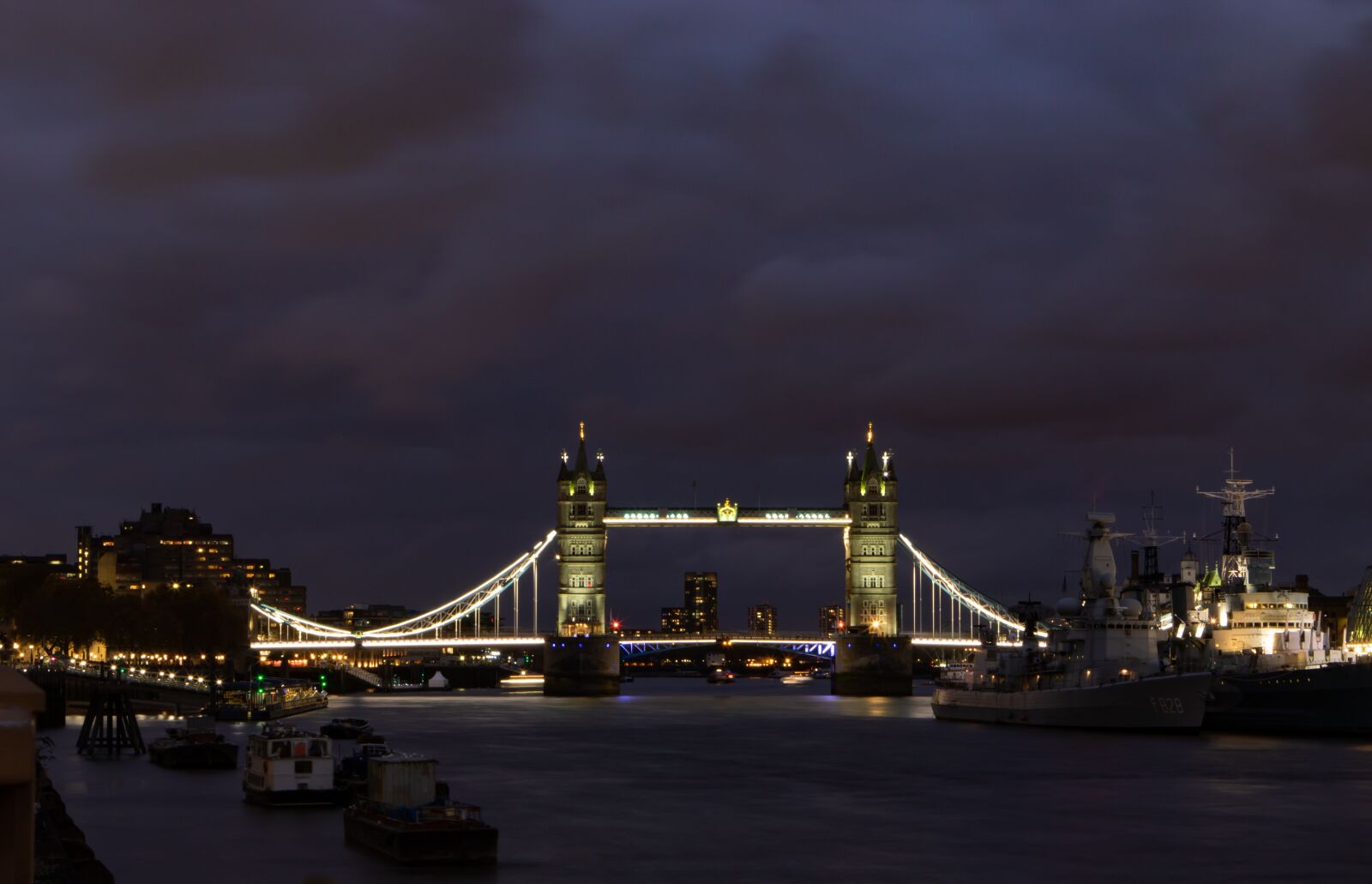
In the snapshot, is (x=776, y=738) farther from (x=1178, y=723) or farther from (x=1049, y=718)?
(x=1178, y=723)

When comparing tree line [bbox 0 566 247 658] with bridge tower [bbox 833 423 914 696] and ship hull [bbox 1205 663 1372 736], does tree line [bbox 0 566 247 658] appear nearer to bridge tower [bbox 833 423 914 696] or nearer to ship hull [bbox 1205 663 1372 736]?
bridge tower [bbox 833 423 914 696]

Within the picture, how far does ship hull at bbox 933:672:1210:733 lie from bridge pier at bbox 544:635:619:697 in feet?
170

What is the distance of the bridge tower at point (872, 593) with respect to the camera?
128 meters

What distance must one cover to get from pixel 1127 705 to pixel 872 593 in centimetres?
5757

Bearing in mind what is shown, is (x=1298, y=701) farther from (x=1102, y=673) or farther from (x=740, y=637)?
(x=740, y=637)

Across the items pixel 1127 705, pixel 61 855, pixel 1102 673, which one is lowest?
pixel 1127 705

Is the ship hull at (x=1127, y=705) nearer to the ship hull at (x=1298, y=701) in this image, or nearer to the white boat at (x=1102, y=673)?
the white boat at (x=1102, y=673)

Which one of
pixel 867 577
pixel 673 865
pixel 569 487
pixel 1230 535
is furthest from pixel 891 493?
pixel 673 865

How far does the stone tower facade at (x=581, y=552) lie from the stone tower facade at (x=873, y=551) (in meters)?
19.2

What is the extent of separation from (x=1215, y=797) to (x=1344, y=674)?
2360 cm

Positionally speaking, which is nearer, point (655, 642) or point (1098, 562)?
point (1098, 562)

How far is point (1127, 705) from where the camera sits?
73.6 metres

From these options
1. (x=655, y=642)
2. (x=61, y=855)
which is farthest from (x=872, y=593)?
(x=61, y=855)

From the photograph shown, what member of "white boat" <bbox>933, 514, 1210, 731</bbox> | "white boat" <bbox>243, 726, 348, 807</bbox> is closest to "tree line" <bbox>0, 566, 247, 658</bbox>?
"white boat" <bbox>933, 514, 1210, 731</bbox>
